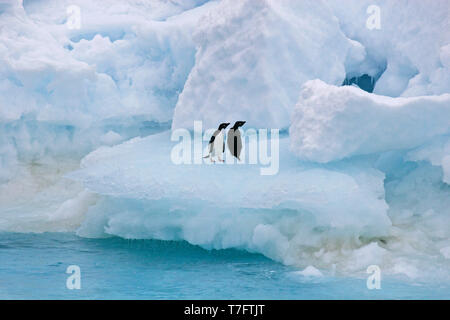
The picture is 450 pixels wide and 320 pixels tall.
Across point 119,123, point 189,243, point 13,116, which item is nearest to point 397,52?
point 189,243

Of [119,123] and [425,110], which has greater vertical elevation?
[119,123]

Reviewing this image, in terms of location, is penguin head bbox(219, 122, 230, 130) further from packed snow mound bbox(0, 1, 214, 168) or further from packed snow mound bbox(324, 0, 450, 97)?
packed snow mound bbox(0, 1, 214, 168)

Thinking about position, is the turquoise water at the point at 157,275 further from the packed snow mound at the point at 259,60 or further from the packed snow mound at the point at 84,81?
the packed snow mound at the point at 84,81

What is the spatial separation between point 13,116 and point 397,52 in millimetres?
4572

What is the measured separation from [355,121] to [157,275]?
6.67ft

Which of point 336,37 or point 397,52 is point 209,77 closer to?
point 336,37

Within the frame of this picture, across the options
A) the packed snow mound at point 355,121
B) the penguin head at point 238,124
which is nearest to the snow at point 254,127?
the packed snow mound at point 355,121

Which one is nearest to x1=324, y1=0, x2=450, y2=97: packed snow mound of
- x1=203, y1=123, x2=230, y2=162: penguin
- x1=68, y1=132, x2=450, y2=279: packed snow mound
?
x1=68, y1=132, x2=450, y2=279: packed snow mound

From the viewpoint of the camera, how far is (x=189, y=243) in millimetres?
6094

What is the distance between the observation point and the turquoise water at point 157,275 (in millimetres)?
4598

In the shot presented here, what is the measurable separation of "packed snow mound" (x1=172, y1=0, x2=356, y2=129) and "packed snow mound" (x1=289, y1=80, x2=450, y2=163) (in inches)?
29.4

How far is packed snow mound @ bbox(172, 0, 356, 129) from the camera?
6.24 m

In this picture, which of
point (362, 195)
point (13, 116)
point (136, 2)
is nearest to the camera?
point (362, 195)

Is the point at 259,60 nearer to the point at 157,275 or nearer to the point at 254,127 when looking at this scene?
the point at 254,127
